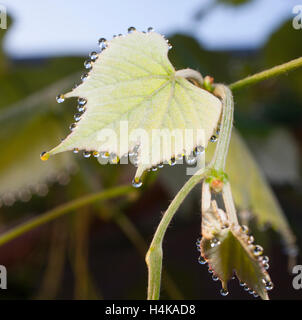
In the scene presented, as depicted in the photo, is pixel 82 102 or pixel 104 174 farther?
pixel 104 174

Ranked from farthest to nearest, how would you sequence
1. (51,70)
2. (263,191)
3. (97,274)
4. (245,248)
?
(97,274), (51,70), (263,191), (245,248)

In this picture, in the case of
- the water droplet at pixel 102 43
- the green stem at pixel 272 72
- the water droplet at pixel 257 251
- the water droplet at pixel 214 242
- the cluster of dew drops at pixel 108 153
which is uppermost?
the water droplet at pixel 102 43

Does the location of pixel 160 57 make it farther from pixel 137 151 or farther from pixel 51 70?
pixel 51 70

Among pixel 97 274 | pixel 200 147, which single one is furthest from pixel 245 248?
pixel 97 274

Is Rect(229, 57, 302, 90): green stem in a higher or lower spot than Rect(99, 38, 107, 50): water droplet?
lower

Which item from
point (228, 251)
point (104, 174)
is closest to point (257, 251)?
point (228, 251)

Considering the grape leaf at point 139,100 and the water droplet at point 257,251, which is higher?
the grape leaf at point 139,100

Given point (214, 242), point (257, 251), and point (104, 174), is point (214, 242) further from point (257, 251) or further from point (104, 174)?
point (104, 174)

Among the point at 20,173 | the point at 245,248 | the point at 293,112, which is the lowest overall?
the point at 245,248
